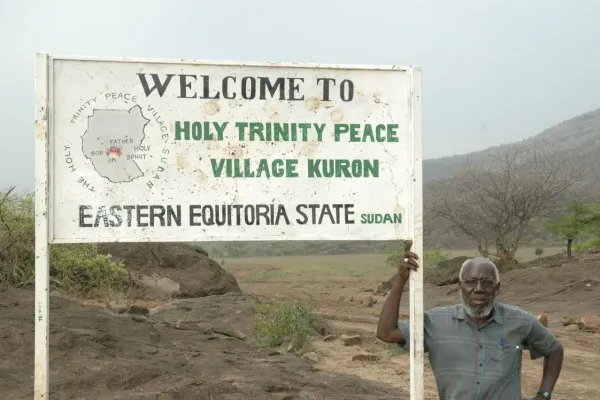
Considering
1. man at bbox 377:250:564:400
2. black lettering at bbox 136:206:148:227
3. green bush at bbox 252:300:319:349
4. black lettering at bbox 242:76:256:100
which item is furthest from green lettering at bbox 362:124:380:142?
green bush at bbox 252:300:319:349

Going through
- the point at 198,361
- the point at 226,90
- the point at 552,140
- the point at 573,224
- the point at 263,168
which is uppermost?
the point at 552,140

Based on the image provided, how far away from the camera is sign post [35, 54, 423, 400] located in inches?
157

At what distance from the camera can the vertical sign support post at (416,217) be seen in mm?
4035

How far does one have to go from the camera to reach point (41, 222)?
389 cm

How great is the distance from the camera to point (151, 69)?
4086mm

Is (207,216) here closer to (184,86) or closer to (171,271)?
(184,86)

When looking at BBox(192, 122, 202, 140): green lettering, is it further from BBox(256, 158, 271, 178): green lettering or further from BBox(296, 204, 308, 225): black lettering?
BBox(296, 204, 308, 225): black lettering

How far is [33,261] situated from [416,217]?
13.1 metres

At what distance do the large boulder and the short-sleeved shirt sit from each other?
1714cm

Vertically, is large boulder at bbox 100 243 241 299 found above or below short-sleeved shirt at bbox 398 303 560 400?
below

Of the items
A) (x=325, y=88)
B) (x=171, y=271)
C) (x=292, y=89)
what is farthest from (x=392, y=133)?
(x=171, y=271)

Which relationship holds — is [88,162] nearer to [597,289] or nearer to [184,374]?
[184,374]

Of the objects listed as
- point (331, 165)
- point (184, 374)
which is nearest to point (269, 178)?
point (331, 165)

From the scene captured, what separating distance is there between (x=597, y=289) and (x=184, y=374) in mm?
13685
